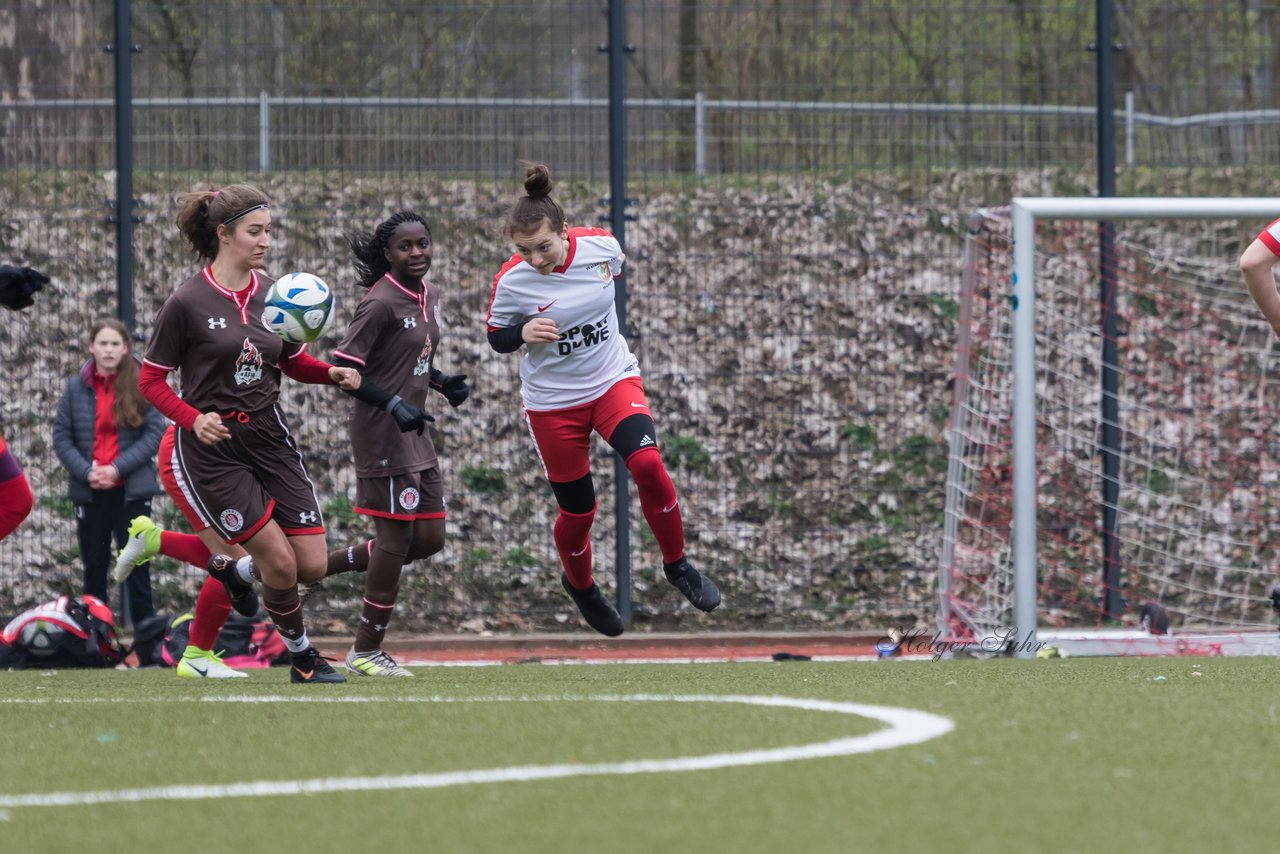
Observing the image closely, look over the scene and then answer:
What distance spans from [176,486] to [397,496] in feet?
3.44

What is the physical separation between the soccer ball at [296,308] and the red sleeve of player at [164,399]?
18.7 inches

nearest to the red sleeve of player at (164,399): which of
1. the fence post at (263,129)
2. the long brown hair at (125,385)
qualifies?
the long brown hair at (125,385)

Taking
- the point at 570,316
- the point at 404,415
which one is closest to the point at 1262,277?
the point at 570,316

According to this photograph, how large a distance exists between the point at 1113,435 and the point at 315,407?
203 inches

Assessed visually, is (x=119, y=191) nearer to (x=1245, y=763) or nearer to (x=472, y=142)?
(x=472, y=142)

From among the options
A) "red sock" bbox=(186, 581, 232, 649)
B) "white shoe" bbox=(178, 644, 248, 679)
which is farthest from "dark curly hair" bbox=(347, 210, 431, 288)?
"white shoe" bbox=(178, 644, 248, 679)

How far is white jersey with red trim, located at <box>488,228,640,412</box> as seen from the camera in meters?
7.27

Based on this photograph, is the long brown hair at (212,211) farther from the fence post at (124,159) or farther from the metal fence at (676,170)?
the metal fence at (676,170)

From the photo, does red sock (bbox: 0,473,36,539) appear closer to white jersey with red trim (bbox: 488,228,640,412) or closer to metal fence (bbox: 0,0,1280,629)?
white jersey with red trim (bbox: 488,228,640,412)

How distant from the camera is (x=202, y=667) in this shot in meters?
7.62

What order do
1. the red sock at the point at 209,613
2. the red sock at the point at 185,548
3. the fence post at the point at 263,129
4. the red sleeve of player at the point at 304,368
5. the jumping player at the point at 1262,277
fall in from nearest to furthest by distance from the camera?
the jumping player at the point at 1262,277 → the red sleeve of player at the point at 304,368 → the red sock at the point at 209,613 → the red sock at the point at 185,548 → the fence post at the point at 263,129

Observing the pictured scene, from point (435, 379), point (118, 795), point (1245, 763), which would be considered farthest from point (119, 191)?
point (1245, 763)

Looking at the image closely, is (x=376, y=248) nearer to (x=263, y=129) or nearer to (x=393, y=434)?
(x=393, y=434)

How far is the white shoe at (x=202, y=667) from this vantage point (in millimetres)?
7555
